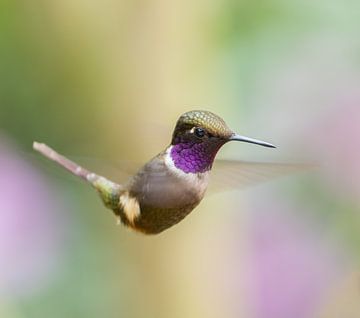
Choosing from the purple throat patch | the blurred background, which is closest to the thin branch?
the purple throat patch

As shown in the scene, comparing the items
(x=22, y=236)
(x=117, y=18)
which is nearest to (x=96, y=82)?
(x=117, y=18)

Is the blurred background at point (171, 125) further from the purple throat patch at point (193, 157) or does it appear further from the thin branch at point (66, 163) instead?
the purple throat patch at point (193, 157)

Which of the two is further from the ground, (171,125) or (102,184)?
(102,184)

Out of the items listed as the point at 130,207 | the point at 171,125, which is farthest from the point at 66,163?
the point at 171,125

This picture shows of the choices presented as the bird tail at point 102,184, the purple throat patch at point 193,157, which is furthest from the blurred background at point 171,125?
the purple throat patch at point 193,157

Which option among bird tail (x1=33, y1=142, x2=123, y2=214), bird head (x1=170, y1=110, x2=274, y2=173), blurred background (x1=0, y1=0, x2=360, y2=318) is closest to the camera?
bird head (x1=170, y1=110, x2=274, y2=173)

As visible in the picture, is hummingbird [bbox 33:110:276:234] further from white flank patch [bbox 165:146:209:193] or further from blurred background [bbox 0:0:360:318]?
blurred background [bbox 0:0:360:318]

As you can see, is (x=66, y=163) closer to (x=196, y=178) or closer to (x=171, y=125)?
(x=196, y=178)
